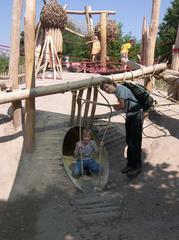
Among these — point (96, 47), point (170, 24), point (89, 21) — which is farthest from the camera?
point (170, 24)

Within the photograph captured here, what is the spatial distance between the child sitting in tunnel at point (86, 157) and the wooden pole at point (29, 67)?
31.6 inches

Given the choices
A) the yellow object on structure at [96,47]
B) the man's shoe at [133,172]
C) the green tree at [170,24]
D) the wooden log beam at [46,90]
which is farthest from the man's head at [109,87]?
the green tree at [170,24]

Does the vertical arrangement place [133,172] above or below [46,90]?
below

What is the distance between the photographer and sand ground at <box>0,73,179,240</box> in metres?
5.68

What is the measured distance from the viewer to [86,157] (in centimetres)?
772

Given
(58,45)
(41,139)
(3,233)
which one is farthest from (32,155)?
(58,45)

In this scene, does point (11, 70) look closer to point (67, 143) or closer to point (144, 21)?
point (67, 143)

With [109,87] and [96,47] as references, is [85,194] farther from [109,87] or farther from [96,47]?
[96,47]

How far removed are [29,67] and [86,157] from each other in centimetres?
177

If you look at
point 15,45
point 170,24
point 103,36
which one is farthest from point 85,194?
point 170,24

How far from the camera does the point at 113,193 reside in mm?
7031

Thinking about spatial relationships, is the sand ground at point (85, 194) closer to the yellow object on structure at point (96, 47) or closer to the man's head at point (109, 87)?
the man's head at point (109, 87)

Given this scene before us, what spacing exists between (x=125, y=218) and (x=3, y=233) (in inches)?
62.4

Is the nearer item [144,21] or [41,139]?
[41,139]
